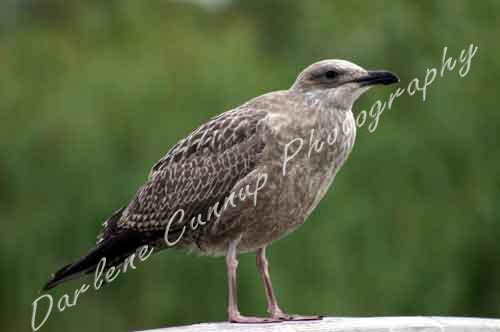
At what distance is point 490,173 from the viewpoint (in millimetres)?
20891

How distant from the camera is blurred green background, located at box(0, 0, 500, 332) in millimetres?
18703

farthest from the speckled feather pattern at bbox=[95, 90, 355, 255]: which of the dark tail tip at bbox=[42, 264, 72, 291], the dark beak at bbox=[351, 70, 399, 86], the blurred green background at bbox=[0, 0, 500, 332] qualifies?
the blurred green background at bbox=[0, 0, 500, 332]

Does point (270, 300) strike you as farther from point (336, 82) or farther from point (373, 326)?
point (336, 82)

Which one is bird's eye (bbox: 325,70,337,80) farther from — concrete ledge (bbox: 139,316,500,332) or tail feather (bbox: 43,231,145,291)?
tail feather (bbox: 43,231,145,291)

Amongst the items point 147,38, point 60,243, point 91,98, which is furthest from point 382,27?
point 60,243

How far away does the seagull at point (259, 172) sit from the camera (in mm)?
7793

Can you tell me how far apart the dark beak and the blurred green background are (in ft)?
33.7

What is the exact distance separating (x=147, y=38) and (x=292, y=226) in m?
14.6

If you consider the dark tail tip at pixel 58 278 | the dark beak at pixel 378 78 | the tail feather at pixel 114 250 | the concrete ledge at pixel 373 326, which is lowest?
the concrete ledge at pixel 373 326

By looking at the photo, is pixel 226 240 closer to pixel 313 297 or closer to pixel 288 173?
pixel 288 173

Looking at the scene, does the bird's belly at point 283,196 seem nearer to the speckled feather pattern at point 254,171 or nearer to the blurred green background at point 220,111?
the speckled feather pattern at point 254,171

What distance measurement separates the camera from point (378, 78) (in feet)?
25.2

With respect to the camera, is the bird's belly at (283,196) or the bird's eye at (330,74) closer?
the bird's belly at (283,196)

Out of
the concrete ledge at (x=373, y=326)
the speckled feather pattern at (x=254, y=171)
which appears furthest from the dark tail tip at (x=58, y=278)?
the concrete ledge at (x=373, y=326)
